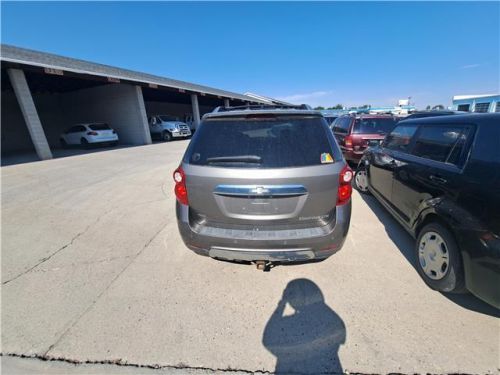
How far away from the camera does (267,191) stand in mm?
2043

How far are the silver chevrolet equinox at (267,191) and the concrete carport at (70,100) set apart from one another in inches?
515

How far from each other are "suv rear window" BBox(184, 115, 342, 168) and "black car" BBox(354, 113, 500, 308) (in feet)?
3.84

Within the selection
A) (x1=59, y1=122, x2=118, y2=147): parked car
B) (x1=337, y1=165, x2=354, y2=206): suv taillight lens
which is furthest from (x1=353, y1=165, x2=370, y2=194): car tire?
(x1=59, y1=122, x2=118, y2=147): parked car

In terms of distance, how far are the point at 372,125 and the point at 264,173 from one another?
6257mm

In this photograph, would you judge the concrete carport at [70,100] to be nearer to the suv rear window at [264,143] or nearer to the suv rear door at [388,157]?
the suv rear window at [264,143]

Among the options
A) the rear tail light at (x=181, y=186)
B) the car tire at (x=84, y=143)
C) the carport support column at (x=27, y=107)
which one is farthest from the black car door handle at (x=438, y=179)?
the car tire at (x=84, y=143)

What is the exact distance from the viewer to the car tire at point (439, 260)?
2109mm

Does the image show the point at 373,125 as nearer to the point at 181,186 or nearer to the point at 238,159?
the point at 238,159

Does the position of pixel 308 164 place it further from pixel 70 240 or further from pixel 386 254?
pixel 70 240

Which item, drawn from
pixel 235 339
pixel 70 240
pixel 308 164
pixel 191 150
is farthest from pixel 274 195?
pixel 70 240

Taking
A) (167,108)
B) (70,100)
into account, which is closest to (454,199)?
(70,100)

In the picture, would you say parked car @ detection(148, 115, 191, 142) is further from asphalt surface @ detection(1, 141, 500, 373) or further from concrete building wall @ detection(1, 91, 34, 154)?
asphalt surface @ detection(1, 141, 500, 373)

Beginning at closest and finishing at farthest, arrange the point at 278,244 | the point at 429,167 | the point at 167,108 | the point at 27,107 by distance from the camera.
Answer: the point at 278,244
the point at 429,167
the point at 27,107
the point at 167,108

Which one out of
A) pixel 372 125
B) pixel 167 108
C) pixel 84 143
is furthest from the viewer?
pixel 167 108
